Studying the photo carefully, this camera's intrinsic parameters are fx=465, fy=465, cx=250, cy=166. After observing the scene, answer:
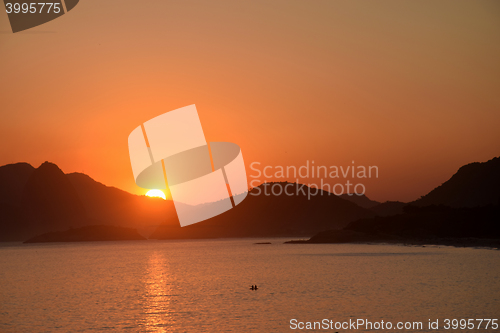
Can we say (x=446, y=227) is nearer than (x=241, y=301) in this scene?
No

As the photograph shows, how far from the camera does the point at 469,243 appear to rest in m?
148

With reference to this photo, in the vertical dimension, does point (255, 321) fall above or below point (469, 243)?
above

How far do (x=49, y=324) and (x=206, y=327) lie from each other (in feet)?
37.1

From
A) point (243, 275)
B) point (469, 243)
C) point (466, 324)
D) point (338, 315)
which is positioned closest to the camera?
point (466, 324)

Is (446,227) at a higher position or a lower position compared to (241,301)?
lower

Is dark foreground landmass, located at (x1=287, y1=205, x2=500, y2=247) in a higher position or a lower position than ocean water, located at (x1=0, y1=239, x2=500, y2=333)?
lower

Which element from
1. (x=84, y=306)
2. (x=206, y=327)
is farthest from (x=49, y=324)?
(x=206, y=327)

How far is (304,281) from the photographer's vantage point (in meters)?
59.2

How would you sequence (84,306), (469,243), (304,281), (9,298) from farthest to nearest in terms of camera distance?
(469,243) < (304,281) < (9,298) < (84,306)

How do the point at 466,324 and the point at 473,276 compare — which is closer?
the point at 466,324

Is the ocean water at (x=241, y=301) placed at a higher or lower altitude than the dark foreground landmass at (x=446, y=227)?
higher

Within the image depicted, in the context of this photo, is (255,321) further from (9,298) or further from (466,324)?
(9,298)

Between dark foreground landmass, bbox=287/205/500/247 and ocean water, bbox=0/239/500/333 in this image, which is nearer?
ocean water, bbox=0/239/500/333

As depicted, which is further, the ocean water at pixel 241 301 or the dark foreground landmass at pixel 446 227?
the dark foreground landmass at pixel 446 227
